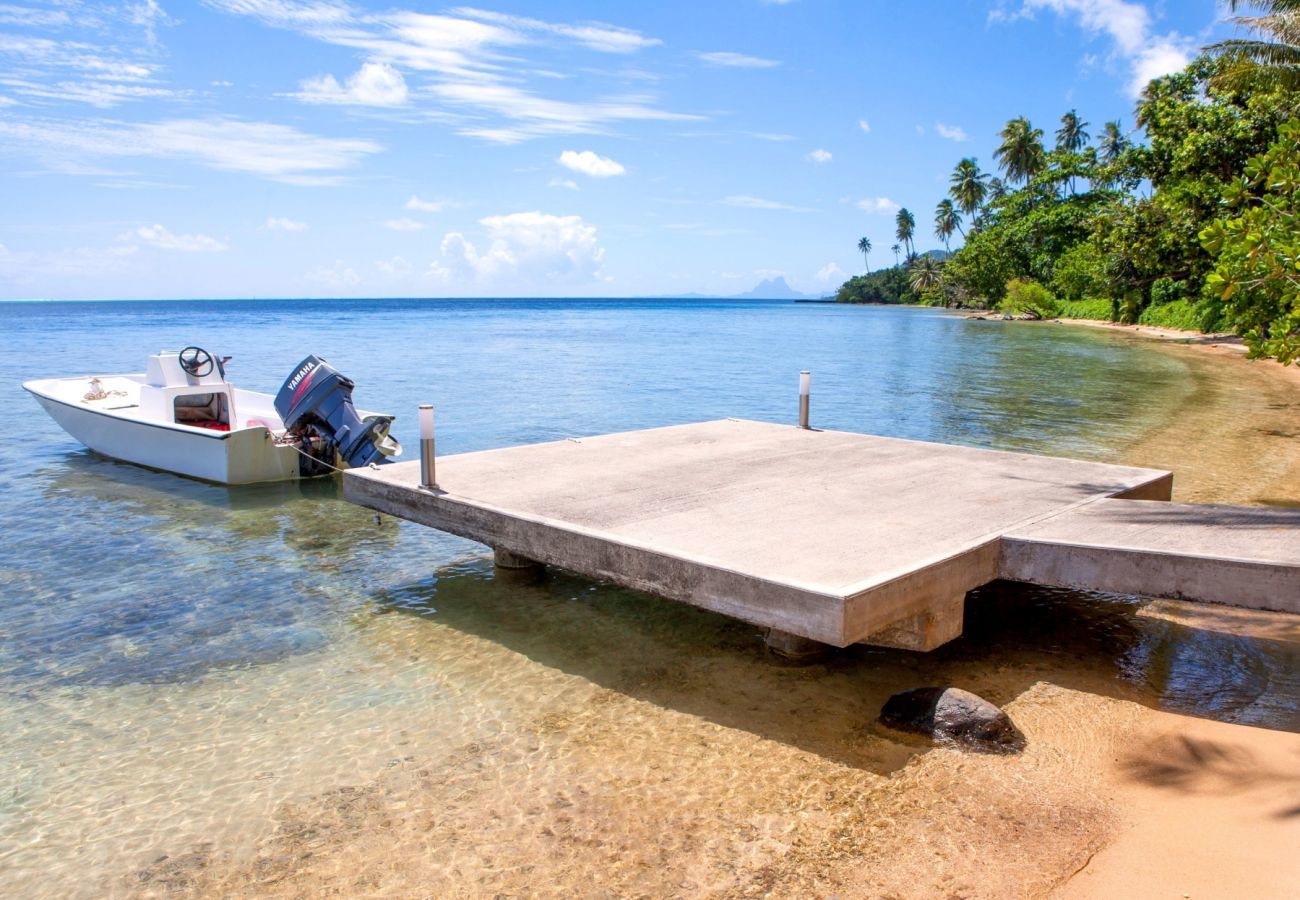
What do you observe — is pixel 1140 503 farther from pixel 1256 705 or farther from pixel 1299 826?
pixel 1299 826

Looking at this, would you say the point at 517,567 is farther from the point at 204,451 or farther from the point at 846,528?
the point at 204,451

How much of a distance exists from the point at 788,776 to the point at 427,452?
447 centimetres

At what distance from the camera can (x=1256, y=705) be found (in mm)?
5711

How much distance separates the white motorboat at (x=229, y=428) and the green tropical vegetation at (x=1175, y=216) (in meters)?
10.9

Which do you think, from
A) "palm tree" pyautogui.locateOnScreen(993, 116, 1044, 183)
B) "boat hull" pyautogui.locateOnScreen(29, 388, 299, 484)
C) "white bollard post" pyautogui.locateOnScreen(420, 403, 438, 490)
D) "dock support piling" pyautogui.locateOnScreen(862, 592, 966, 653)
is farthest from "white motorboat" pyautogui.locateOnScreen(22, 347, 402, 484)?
"palm tree" pyautogui.locateOnScreen(993, 116, 1044, 183)

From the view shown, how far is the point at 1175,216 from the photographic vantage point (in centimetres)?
3478

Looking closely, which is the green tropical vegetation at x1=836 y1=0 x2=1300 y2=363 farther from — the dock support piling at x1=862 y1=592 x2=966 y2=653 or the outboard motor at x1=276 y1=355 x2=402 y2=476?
the outboard motor at x1=276 y1=355 x2=402 y2=476

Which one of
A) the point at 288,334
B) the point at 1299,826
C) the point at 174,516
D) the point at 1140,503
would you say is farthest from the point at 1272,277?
the point at 288,334

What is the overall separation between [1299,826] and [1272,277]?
4.63m

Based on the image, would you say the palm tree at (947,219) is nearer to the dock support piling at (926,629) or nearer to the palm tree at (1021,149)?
the palm tree at (1021,149)

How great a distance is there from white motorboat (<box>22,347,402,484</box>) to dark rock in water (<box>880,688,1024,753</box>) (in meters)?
9.63

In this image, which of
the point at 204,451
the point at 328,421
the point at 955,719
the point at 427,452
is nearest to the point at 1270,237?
the point at 955,719

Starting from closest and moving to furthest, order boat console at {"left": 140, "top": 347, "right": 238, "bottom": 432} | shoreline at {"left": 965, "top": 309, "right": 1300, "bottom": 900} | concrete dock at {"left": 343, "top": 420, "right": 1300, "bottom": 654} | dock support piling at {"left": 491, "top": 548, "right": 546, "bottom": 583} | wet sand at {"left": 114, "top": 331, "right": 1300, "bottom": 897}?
shoreline at {"left": 965, "top": 309, "right": 1300, "bottom": 900}
wet sand at {"left": 114, "top": 331, "right": 1300, "bottom": 897}
concrete dock at {"left": 343, "top": 420, "right": 1300, "bottom": 654}
dock support piling at {"left": 491, "top": 548, "right": 546, "bottom": 583}
boat console at {"left": 140, "top": 347, "right": 238, "bottom": 432}

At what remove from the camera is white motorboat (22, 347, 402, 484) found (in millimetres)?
13367
